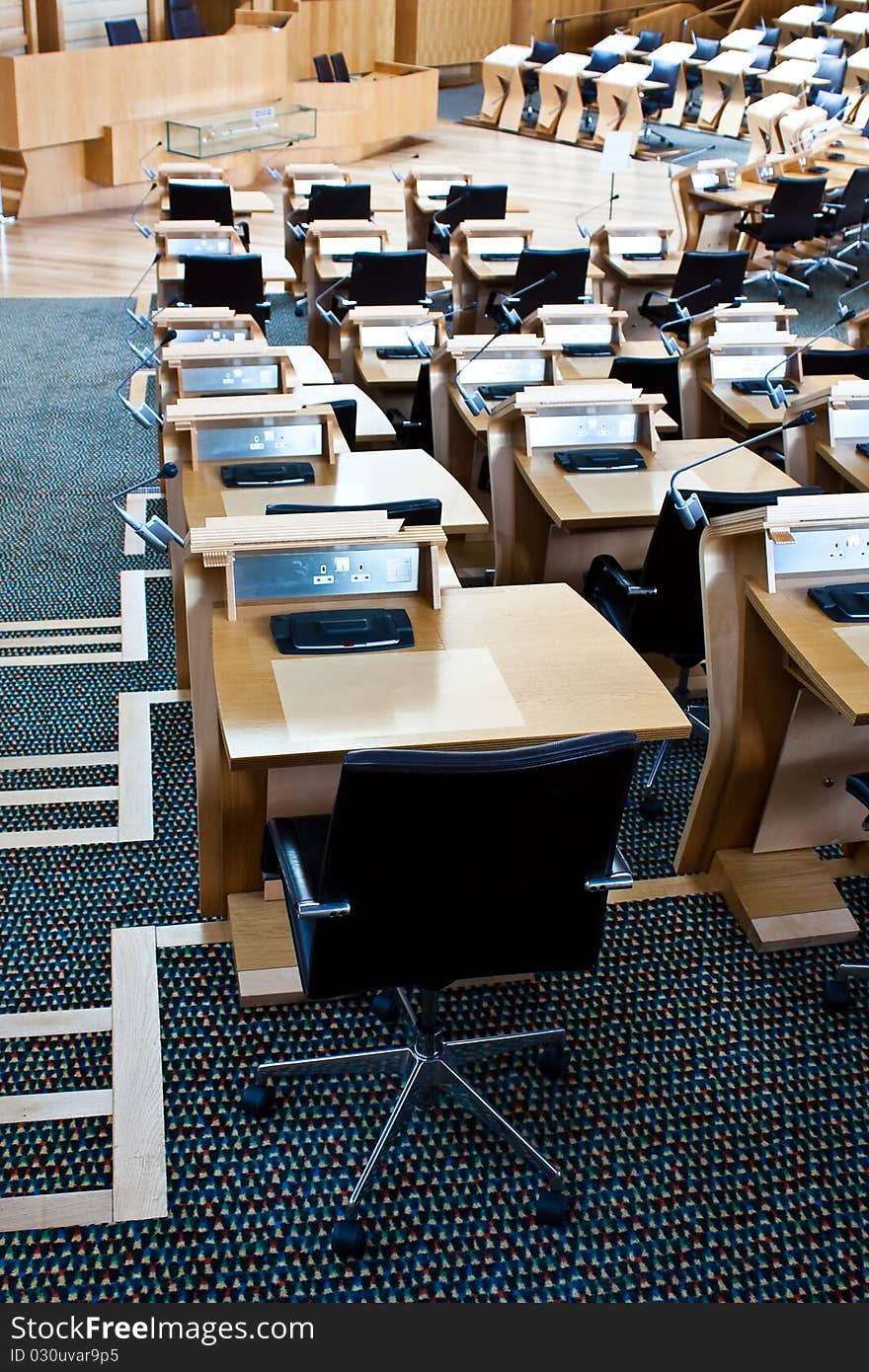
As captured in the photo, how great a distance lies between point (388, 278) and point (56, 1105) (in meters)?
4.88

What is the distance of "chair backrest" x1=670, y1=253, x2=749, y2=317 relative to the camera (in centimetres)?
659

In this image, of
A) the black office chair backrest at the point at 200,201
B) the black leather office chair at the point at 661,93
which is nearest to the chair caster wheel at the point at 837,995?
the black office chair backrest at the point at 200,201

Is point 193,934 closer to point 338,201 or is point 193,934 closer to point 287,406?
point 287,406

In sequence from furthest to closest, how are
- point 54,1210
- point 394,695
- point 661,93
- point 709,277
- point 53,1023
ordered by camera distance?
point 661,93, point 709,277, point 53,1023, point 394,695, point 54,1210

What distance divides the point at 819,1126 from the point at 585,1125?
0.44 metres

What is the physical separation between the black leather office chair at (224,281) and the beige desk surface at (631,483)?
291cm

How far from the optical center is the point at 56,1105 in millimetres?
2404

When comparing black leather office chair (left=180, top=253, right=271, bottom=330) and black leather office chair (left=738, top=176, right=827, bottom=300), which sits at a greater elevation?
black leather office chair (left=738, top=176, right=827, bottom=300)

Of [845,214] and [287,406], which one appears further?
[845,214]

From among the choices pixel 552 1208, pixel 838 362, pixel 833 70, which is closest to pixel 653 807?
pixel 552 1208

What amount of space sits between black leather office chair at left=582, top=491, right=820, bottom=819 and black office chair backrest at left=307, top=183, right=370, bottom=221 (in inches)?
198

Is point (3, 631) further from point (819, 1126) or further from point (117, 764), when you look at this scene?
point (819, 1126)

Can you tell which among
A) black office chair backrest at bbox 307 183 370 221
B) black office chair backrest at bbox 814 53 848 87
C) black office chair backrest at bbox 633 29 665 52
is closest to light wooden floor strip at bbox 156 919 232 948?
black office chair backrest at bbox 307 183 370 221

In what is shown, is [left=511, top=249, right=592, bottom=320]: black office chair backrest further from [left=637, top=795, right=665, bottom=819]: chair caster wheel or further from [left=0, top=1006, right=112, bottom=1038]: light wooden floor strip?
[left=0, top=1006, right=112, bottom=1038]: light wooden floor strip
